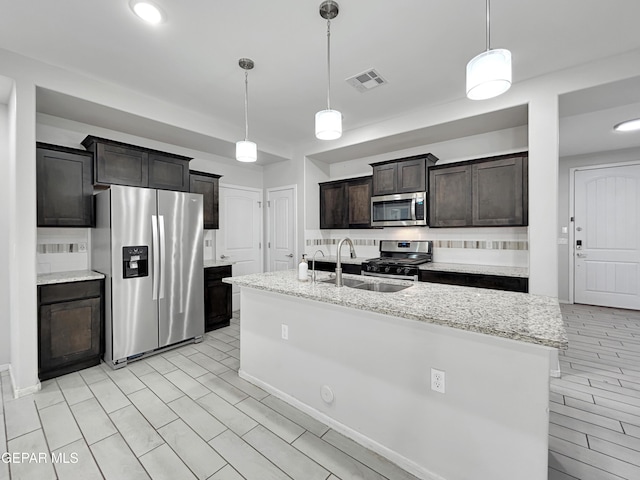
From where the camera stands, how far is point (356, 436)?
1.90 meters

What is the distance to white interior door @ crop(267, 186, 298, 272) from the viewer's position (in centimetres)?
508

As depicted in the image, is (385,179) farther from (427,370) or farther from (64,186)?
(64,186)

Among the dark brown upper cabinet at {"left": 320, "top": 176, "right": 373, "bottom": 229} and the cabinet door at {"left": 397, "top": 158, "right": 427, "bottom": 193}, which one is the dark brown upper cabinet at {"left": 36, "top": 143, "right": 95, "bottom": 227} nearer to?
the dark brown upper cabinet at {"left": 320, "top": 176, "right": 373, "bottom": 229}

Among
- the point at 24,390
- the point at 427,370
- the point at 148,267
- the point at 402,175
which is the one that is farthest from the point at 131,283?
the point at 402,175

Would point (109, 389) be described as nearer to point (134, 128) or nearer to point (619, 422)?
point (134, 128)

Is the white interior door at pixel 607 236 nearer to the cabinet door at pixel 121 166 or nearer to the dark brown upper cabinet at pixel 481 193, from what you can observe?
the dark brown upper cabinet at pixel 481 193

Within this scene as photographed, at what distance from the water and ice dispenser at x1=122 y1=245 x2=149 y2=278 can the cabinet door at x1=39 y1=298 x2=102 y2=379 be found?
1.33 feet

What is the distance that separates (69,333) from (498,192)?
186 inches

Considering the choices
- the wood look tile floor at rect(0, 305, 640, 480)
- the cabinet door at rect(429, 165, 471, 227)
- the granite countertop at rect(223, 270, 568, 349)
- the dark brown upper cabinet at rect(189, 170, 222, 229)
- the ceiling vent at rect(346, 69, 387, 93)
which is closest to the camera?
the granite countertop at rect(223, 270, 568, 349)

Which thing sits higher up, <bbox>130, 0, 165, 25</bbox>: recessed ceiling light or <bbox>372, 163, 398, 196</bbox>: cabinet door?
<bbox>130, 0, 165, 25</bbox>: recessed ceiling light

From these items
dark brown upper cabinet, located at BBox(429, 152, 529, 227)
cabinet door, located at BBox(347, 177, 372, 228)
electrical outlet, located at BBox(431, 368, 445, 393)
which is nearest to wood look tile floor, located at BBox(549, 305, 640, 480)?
electrical outlet, located at BBox(431, 368, 445, 393)

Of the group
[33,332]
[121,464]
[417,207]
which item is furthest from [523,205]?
[33,332]

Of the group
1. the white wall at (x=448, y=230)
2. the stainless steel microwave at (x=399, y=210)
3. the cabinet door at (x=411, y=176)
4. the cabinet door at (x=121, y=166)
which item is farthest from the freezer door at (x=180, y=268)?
the cabinet door at (x=411, y=176)

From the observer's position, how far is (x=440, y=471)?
5.15 feet
